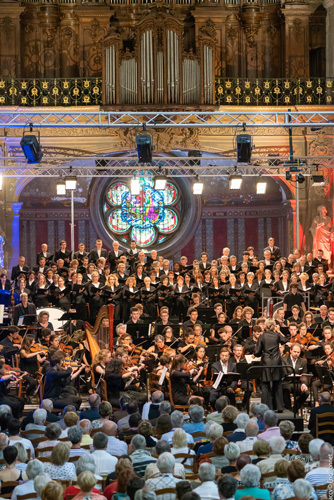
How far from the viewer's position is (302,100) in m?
21.3

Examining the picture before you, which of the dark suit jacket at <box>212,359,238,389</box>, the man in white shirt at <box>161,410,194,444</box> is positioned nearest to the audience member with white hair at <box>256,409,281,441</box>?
the man in white shirt at <box>161,410,194,444</box>

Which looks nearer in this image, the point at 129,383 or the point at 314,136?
the point at 129,383

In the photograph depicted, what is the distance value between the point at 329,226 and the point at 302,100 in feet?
9.85

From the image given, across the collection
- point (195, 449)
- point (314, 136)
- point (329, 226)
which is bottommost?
point (195, 449)

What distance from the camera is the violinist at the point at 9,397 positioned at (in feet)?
36.0

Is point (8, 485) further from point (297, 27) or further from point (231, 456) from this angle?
point (297, 27)

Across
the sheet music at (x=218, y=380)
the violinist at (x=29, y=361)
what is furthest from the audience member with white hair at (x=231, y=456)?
the violinist at (x=29, y=361)

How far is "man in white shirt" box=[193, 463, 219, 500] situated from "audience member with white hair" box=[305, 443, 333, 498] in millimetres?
945

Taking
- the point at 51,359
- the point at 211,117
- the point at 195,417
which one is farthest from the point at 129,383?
the point at 211,117

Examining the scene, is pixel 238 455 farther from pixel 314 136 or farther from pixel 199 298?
pixel 314 136

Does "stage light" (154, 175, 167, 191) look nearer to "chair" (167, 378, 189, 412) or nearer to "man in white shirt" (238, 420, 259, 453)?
"chair" (167, 378, 189, 412)

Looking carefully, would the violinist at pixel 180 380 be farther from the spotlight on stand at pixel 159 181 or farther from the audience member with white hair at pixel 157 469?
the spotlight on stand at pixel 159 181

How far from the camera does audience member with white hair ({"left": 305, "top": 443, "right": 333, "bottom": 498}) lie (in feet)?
24.2

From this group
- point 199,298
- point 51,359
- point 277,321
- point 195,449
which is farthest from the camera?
point 199,298
